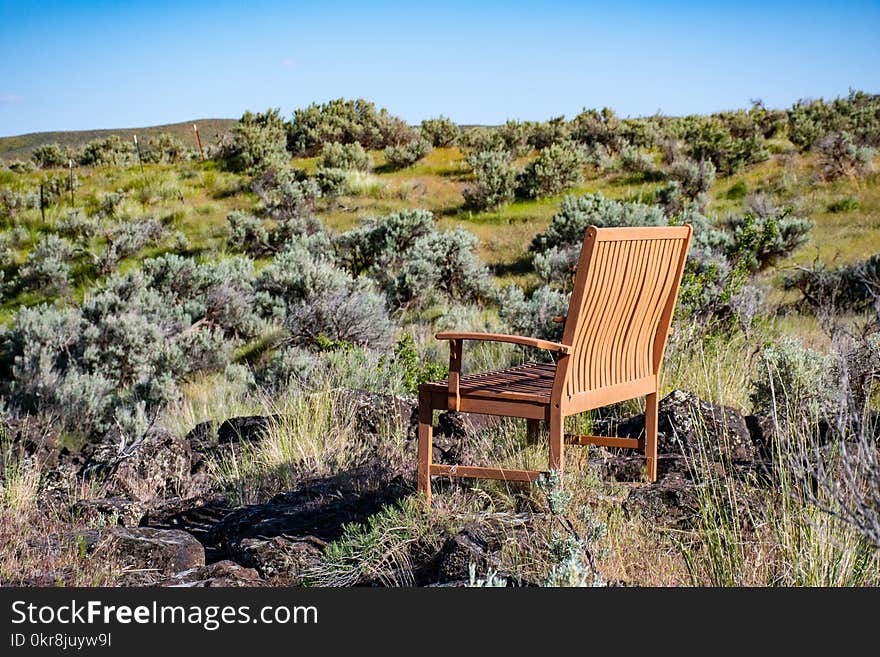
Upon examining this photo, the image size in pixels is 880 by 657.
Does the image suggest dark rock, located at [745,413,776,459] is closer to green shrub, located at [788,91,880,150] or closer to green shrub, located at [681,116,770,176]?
green shrub, located at [681,116,770,176]

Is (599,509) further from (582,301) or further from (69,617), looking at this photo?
(69,617)

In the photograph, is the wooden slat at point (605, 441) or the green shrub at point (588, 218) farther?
the green shrub at point (588, 218)

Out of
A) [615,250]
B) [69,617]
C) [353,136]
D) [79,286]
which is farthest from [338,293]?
[353,136]

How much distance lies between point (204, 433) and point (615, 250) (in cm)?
372

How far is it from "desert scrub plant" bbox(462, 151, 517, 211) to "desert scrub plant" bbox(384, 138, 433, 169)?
3.77 meters

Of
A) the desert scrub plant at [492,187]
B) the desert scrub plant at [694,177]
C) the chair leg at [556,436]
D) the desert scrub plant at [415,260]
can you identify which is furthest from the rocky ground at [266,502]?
the desert scrub plant at [694,177]

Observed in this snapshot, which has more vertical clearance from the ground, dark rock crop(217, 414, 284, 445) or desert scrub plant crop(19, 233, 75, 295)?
desert scrub plant crop(19, 233, 75, 295)

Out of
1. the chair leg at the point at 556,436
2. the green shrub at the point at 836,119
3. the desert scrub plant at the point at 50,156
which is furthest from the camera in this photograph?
the desert scrub plant at the point at 50,156

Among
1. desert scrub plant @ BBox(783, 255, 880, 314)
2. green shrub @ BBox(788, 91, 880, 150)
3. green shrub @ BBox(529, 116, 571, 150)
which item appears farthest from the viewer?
green shrub @ BBox(529, 116, 571, 150)

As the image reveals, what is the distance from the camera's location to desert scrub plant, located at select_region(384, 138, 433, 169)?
21.7 metres

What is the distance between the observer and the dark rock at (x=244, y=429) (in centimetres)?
595

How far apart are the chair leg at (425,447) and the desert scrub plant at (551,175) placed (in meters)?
14.4

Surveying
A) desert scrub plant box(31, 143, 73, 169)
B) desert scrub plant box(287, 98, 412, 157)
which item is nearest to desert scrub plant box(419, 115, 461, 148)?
desert scrub plant box(287, 98, 412, 157)

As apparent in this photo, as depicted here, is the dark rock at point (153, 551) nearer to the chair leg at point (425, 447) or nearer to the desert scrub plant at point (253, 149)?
the chair leg at point (425, 447)
